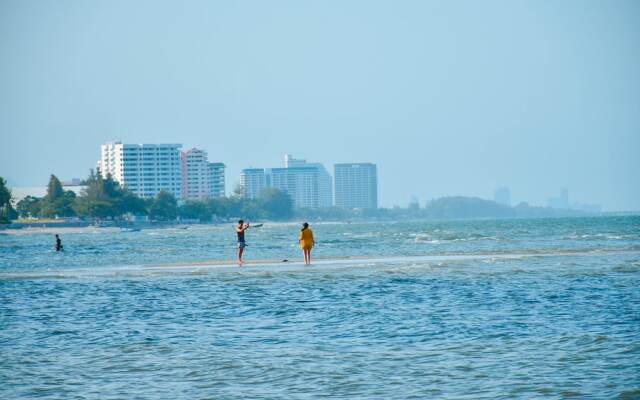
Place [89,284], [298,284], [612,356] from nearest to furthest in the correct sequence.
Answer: [612,356]
[298,284]
[89,284]

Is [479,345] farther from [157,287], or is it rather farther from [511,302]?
[157,287]

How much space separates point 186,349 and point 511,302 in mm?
9845

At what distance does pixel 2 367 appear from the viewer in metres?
16.8

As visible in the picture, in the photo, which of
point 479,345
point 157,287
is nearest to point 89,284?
point 157,287

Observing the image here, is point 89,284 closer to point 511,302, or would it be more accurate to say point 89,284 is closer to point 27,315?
point 27,315

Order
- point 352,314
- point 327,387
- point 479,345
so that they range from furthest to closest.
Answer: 1. point 352,314
2. point 479,345
3. point 327,387

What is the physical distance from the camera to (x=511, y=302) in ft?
80.3

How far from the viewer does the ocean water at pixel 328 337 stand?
47.3 ft

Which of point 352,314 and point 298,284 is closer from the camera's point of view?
point 352,314

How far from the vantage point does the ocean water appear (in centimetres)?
1441

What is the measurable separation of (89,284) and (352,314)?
14.5 m

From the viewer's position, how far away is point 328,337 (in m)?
19.1

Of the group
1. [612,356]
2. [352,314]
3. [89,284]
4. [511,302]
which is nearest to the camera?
[612,356]

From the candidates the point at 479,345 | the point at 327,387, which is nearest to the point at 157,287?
the point at 479,345
